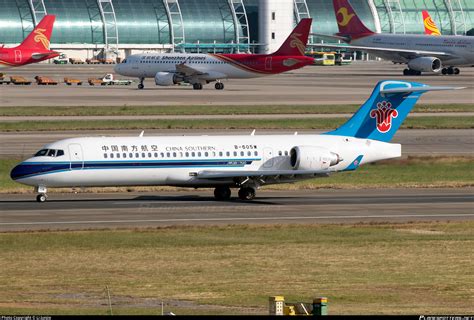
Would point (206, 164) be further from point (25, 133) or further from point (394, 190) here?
point (25, 133)

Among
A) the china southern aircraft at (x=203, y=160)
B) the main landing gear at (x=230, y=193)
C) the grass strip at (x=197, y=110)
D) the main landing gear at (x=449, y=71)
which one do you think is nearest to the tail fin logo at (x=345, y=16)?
the main landing gear at (x=449, y=71)

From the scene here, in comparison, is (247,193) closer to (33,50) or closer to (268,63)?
(268,63)

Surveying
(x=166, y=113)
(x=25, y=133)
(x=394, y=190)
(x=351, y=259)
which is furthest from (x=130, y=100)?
(x=351, y=259)

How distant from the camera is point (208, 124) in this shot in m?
A: 81.2

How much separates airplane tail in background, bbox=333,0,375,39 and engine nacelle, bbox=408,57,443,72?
14.0 meters

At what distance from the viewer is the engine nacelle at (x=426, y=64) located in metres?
142

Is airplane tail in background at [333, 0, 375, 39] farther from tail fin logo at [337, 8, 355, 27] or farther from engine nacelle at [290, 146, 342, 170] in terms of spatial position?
engine nacelle at [290, 146, 342, 170]

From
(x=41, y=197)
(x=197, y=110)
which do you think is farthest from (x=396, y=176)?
(x=197, y=110)

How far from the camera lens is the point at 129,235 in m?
39.3

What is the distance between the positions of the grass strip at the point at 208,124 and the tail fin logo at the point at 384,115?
87.8 ft

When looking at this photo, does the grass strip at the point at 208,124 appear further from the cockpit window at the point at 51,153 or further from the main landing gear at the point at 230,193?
the cockpit window at the point at 51,153

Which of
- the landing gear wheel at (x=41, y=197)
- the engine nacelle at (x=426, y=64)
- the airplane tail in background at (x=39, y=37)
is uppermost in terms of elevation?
the airplane tail in background at (x=39, y=37)

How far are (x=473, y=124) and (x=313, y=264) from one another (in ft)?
170

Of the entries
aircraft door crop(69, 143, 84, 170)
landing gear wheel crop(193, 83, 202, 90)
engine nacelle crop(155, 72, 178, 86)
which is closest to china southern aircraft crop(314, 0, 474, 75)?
landing gear wheel crop(193, 83, 202, 90)
